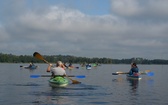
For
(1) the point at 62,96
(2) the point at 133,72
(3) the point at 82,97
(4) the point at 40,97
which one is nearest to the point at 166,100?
(3) the point at 82,97

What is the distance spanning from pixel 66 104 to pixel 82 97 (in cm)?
324

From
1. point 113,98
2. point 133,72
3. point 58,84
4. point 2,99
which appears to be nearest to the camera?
point 2,99

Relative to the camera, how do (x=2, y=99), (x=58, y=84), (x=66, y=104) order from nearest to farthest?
1. (x=66, y=104)
2. (x=2, y=99)
3. (x=58, y=84)

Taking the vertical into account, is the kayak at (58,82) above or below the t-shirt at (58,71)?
below

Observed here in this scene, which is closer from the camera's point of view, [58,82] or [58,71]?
[58,82]

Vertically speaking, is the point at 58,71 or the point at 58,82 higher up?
the point at 58,71

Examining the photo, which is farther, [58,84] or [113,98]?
[58,84]

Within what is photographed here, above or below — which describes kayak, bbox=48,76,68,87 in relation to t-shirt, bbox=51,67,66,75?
below

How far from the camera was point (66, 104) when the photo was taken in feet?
63.4

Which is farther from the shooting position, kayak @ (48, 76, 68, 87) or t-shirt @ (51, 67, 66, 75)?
t-shirt @ (51, 67, 66, 75)

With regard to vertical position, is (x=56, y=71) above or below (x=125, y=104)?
above

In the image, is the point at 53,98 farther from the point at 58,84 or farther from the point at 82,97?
the point at 58,84

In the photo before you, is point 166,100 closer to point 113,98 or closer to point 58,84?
point 113,98

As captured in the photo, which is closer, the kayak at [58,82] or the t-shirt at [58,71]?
the kayak at [58,82]
